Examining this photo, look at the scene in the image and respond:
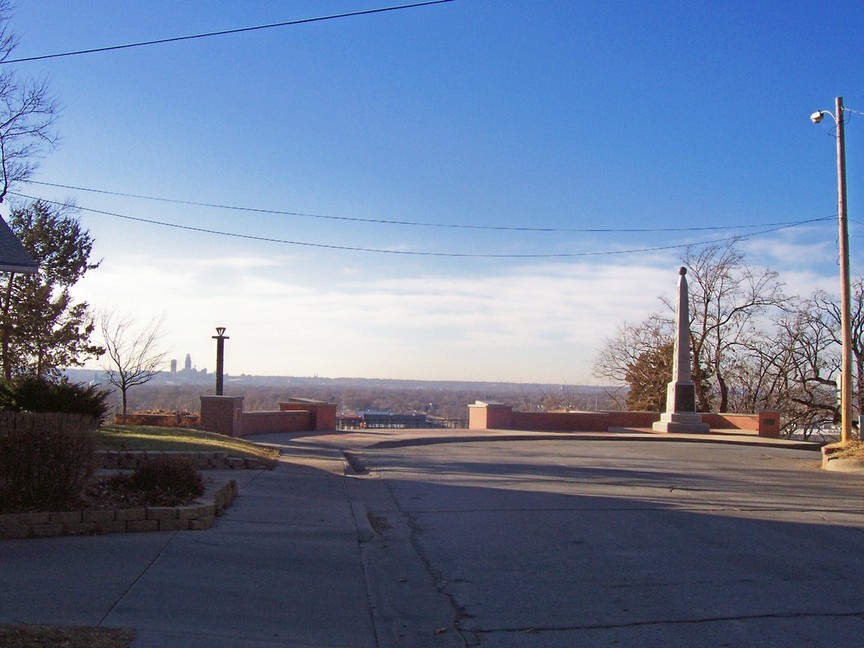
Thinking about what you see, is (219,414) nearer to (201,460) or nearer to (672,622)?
(201,460)

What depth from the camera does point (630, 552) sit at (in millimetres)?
8516

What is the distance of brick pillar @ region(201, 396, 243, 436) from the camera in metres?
21.9

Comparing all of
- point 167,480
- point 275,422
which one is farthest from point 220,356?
point 167,480

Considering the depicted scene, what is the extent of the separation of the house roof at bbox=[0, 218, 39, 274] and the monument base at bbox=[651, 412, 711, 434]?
917 inches

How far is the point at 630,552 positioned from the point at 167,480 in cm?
531

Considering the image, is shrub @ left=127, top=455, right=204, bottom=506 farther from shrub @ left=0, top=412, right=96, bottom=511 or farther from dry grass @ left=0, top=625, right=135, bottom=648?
dry grass @ left=0, top=625, right=135, bottom=648

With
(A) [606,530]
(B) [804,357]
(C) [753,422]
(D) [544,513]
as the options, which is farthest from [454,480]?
(B) [804,357]

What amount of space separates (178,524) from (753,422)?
2799 centimetres

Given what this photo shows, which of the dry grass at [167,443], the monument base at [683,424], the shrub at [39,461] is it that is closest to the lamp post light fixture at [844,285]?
the monument base at [683,424]

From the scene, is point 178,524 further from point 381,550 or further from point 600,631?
point 600,631

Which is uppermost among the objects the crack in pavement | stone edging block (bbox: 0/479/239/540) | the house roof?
the house roof

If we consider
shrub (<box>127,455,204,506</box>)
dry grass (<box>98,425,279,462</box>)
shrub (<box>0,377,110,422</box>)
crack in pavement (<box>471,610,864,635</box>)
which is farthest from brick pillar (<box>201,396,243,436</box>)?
crack in pavement (<box>471,610,864,635</box>)

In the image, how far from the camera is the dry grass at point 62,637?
4707 millimetres

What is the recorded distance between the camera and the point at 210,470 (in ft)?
45.0
